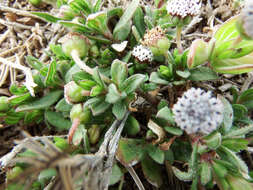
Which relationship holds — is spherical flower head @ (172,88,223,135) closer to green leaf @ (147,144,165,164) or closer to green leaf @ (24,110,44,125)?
green leaf @ (147,144,165,164)

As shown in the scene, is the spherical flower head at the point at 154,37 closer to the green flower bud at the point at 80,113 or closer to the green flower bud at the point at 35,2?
the green flower bud at the point at 80,113

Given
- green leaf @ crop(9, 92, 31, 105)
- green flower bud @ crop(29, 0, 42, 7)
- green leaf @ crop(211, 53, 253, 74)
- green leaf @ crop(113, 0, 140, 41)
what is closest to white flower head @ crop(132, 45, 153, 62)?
green leaf @ crop(113, 0, 140, 41)

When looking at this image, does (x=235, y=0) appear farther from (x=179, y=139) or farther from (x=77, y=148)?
(x=77, y=148)

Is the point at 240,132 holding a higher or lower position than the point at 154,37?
lower

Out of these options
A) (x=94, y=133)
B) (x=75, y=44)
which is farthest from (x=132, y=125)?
(x=75, y=44)

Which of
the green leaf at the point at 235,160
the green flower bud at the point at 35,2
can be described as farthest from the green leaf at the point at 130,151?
the green flower bud at the point at 35,2

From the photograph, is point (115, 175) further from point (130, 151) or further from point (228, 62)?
point (228, 62)

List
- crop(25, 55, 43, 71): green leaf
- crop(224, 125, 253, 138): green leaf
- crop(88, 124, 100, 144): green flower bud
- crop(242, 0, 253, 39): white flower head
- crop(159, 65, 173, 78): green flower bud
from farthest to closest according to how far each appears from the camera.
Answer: crop(25, 55, 43, 71): green leaf
crop(88, 124, 100, 144): green flower bud
crop(159, 65, 173, 78): green flower bud
crop(224, 125, 253, 138): green leaf
crop(242, 0, 253, 39): white flower head
